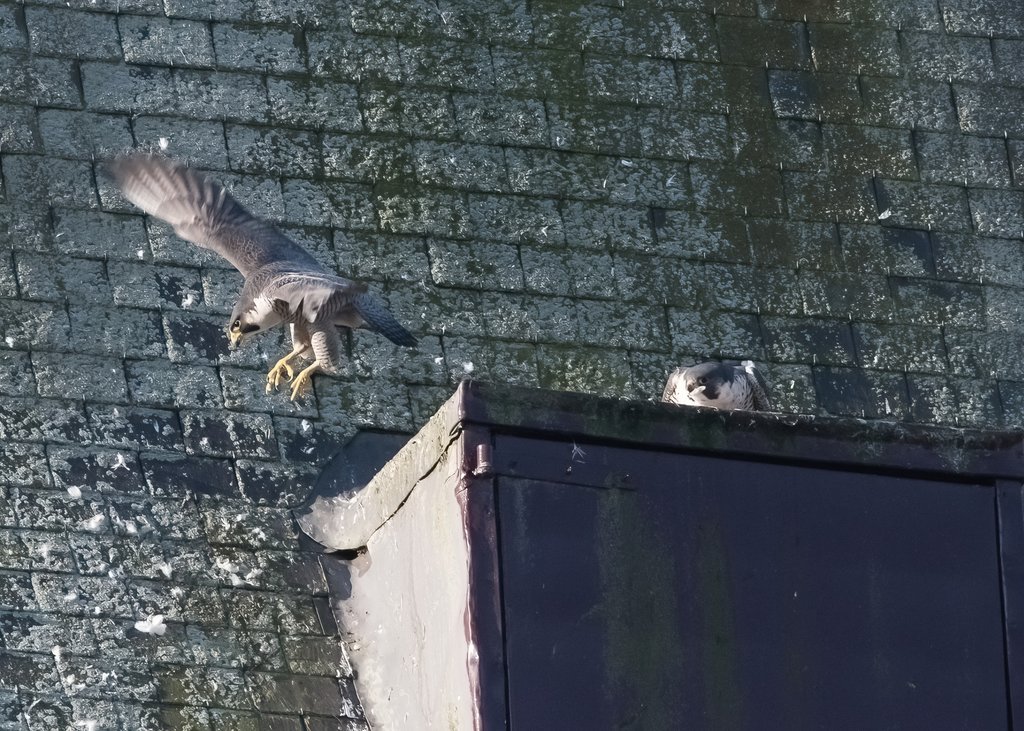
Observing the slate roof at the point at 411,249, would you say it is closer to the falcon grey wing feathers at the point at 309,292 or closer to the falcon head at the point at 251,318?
the falcon head at the point at 251,318

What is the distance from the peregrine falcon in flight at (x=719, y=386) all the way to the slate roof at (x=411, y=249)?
0.61ft

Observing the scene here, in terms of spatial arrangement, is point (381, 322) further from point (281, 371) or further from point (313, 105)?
point (313, 105)

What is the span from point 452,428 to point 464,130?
2.10 metres

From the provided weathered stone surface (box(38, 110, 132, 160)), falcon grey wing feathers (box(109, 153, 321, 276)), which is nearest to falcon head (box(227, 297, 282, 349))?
falcon grey wing feathers (box(109, 153, 321, 276))

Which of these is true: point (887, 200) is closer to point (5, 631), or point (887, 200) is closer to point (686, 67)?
point (686, 67)

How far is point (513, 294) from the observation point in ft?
20.5

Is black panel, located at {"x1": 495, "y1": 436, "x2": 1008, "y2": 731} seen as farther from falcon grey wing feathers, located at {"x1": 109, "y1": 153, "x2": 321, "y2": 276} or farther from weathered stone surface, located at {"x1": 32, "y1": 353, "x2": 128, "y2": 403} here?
weathered stone surface, located at {"x1": 32, "y1": 353, "x2": 128, "y2": 403}

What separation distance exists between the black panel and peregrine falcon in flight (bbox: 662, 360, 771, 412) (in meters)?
1.13

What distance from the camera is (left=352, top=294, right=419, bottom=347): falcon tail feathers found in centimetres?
571

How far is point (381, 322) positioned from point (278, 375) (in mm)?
343

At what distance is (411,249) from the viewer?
20.6 ft

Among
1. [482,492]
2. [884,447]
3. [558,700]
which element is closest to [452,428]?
[482,492]

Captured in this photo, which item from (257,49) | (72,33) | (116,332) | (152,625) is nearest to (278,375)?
(116,332)

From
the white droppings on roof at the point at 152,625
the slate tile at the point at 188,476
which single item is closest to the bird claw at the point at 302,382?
the slate tile at the point at 188,476
